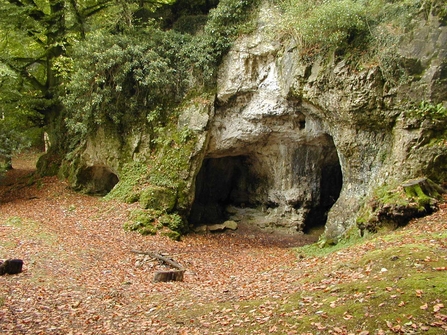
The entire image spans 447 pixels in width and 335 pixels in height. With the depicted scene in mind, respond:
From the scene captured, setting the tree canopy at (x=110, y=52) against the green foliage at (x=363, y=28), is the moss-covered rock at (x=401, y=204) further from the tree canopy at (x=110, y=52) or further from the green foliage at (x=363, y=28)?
the tree canopy at (x=110, y=52)

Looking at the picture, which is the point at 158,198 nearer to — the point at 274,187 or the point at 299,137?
the point at 274,187

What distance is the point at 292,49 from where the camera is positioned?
1473 cm

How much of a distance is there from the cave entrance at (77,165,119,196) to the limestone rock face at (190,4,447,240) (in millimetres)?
4398

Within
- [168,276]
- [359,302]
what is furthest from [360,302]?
[168,276]

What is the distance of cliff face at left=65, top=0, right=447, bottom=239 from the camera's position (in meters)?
11.6

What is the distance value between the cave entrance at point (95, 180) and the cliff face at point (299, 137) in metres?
0.07

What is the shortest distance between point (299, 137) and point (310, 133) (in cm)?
63

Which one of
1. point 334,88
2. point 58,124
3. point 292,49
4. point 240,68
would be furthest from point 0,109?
point 334,88

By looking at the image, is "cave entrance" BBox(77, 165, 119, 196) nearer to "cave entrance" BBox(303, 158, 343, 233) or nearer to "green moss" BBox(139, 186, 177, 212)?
"green moss" BBox(139, 186, 177, 212)

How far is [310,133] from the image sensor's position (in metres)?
16.1

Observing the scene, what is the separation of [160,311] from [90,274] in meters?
3.16

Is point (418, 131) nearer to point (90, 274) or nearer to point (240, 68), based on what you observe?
point (240, 68)

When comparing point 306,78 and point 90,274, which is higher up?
point 306,78

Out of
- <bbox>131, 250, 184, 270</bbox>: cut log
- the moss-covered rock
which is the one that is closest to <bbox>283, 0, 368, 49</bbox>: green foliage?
the moss-covered rock
